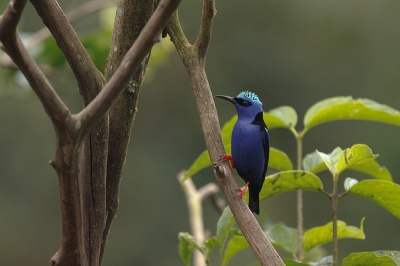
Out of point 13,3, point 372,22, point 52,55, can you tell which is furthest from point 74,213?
point 372,22

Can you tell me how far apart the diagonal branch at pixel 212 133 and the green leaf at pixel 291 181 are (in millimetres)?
160

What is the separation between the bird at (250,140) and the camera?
3232 mm

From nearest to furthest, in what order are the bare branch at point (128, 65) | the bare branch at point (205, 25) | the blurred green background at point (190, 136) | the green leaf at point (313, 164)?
the bare branch at point (128, 65) < the bare branch at point (205, 25) < the green leaf at point (313, 164) < the blurred green background at point (190, 136)

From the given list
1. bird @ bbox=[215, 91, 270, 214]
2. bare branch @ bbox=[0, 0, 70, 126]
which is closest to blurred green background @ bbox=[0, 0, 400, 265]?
bird @ bbox=[215, 91, 270, 214]

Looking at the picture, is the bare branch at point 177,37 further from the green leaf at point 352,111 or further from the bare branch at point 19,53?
the bare branch at point 19,53

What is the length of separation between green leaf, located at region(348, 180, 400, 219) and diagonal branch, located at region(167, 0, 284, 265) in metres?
0.46

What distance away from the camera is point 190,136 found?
543 inches

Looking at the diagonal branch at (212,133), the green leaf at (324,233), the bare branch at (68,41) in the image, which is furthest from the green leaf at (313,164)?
the bare branch at (68,41)

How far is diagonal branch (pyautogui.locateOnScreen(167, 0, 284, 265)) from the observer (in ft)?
6.54

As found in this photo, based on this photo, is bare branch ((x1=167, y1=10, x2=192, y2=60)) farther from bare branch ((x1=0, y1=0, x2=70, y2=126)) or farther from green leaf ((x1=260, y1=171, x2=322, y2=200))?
bare branch ((x1=0, y1=0, x2=70, y2=126))

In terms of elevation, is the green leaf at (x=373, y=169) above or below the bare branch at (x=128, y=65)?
below

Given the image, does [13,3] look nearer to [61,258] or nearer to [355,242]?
[61,258]

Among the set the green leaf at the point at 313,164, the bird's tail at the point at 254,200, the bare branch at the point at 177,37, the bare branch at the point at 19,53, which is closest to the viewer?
the bare branch at the point at 19,53

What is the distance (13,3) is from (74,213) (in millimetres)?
646
